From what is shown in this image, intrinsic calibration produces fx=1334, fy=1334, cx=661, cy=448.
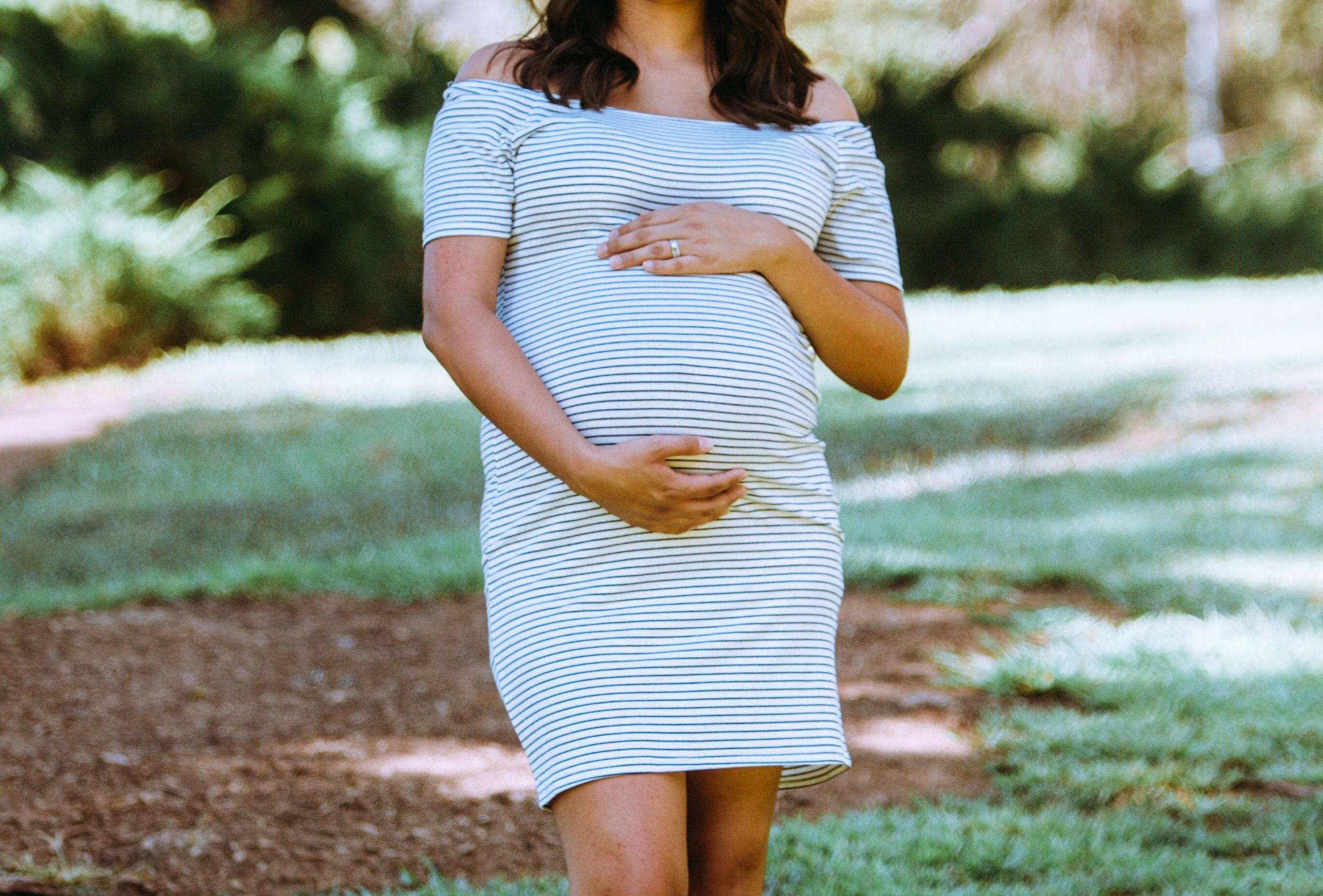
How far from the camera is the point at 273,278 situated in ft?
41.0

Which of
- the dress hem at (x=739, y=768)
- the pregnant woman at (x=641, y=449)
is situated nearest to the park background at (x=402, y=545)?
the dress hem at (x=739, y=768)

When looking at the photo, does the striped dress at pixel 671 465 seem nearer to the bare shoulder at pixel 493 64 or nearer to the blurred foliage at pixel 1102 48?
the bare shoulder at pixel 493 64

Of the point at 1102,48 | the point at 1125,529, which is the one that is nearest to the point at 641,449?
the point at 1125,529

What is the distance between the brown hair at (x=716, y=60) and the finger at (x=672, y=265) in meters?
0.31

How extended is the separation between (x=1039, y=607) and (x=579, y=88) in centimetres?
332

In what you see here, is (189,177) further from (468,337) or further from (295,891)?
(468,337)

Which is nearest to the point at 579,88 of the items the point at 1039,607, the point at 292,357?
the point at 1039,607

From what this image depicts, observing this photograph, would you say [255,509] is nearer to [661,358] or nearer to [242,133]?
[661,358]

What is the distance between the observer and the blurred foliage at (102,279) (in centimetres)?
923

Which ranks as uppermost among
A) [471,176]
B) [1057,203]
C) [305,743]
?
[471,176]

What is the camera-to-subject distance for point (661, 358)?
193 cm

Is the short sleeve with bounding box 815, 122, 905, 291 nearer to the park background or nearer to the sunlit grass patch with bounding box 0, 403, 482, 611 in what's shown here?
the park background

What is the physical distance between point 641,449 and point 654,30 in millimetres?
839

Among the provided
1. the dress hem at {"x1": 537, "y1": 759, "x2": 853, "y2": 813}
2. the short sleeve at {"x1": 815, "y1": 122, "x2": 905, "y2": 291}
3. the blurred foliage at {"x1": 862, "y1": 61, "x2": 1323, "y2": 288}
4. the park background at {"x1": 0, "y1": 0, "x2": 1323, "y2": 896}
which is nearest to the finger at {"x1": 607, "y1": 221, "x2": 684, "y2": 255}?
the short sleeve at {"x1": 815, "y1": 122, "x2": 905, "y2": 291}
